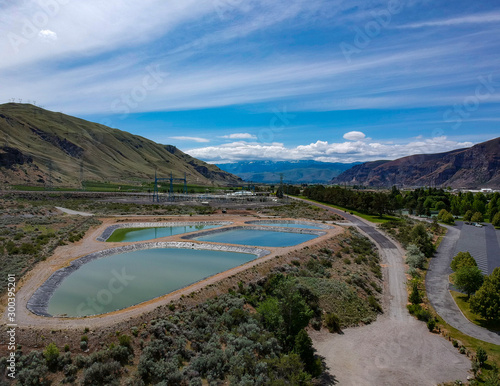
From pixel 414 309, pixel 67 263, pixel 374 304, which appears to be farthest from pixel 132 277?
pixel 414 309

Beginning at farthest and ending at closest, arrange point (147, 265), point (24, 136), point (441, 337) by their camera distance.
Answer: point (24, 136) → point (147, 265) → point (441, 337)

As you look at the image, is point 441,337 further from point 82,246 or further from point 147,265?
point 82,246

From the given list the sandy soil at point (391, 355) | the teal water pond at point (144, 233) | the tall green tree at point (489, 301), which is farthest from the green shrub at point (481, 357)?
the teal water pond at point (144, 233)

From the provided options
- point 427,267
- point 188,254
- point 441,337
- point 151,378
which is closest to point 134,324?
point 151,378

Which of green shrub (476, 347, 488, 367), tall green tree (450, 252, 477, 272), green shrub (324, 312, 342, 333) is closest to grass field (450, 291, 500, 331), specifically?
tall green tree (450, 252, 477, 272)

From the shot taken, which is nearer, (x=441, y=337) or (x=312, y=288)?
(x=441, y=337)

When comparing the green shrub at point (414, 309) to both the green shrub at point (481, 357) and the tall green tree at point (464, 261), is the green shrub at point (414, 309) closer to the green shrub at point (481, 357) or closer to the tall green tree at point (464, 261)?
the green shrub at point (481, 357)
